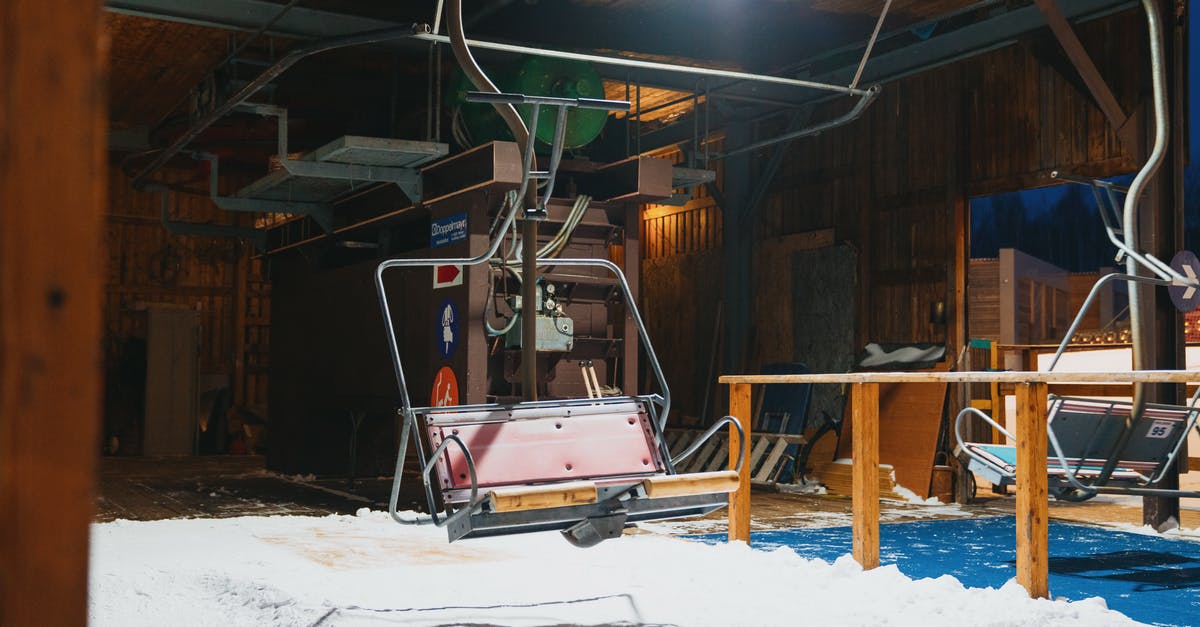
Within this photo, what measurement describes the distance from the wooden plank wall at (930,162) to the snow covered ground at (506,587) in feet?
18.6

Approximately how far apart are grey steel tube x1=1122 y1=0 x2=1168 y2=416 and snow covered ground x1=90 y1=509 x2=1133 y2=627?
2.22 metres

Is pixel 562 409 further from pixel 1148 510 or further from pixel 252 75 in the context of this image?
pixel 252 75

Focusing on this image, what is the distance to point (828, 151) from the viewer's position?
1434cm

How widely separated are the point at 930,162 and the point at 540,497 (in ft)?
30.3

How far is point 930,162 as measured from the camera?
12789 millimetres

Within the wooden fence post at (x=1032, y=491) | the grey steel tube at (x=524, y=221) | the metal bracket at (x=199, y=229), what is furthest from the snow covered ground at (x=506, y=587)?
the metal bracket at (x=199, y=229)

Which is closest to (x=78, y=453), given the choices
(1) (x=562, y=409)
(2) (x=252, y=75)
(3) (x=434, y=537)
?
(1) (x=562, y=409)

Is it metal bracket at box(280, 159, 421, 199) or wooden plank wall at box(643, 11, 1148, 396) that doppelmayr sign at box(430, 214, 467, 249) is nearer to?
metal bracket at box(280, 159, 421, 199)

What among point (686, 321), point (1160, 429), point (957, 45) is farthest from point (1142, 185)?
point (686, 321)

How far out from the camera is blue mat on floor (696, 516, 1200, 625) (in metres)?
6.51

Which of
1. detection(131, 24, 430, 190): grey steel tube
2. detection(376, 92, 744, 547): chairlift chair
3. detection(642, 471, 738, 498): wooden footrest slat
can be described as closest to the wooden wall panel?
detection(131, 24, 430, 190): grey steel tube

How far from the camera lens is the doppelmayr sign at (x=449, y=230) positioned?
10406mm

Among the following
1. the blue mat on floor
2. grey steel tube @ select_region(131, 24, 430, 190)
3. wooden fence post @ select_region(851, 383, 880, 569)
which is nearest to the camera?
the blue mat on floor

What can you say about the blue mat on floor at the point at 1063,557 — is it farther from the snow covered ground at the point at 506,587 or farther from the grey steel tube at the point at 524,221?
the grey steel tube at the point at 524,221
